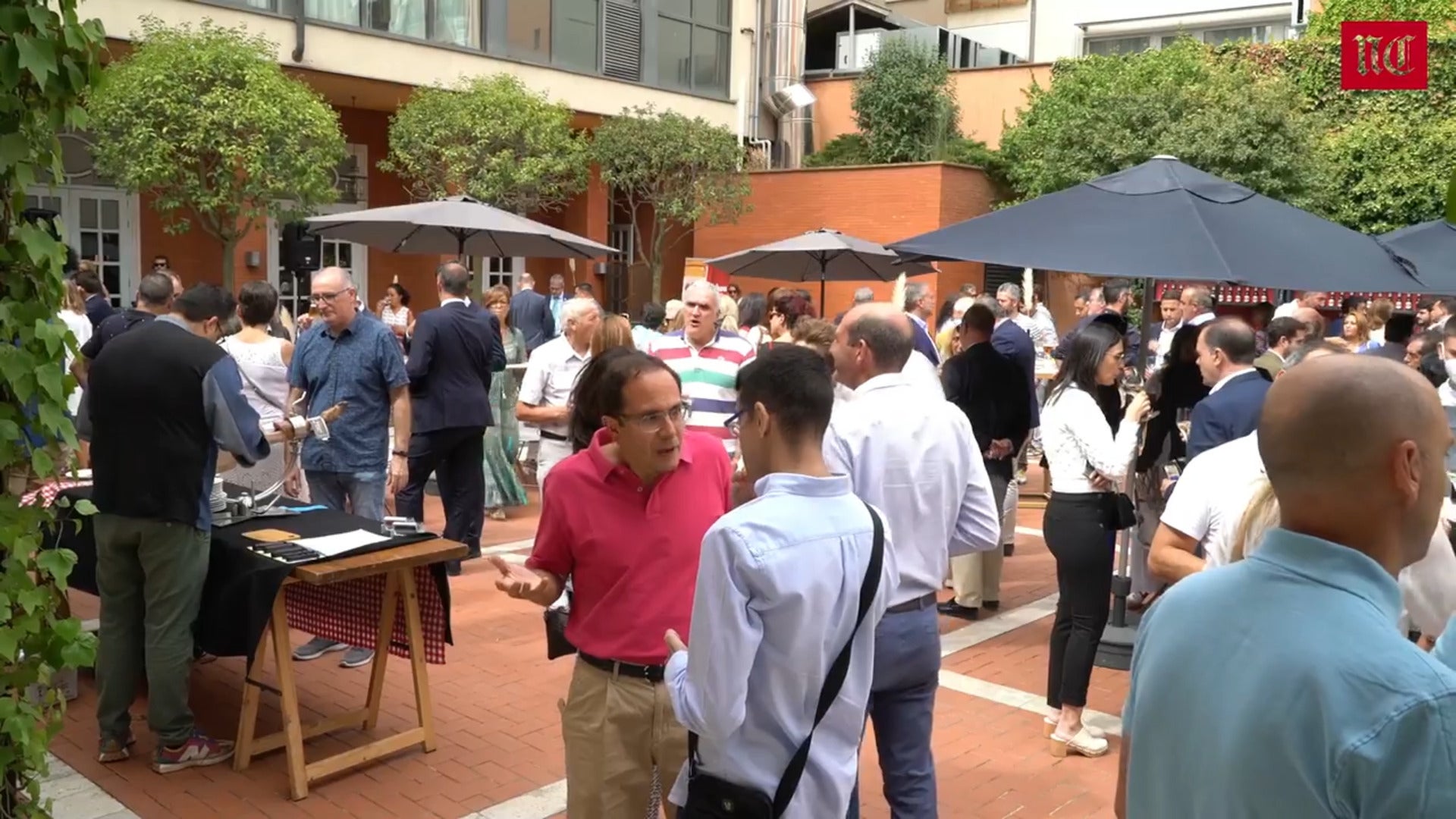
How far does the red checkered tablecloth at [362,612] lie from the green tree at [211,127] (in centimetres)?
1156

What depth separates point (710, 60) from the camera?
25.6 metres

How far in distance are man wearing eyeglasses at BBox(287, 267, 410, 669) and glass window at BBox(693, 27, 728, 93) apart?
1991 cm

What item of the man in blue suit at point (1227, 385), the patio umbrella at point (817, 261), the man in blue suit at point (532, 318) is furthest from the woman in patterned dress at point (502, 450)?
the man in blue suit at point (1227, 385)

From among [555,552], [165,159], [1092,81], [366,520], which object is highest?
[1092,81]

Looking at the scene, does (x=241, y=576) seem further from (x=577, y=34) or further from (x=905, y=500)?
(x=577, y=34)

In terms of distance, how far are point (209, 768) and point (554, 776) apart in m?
1.38

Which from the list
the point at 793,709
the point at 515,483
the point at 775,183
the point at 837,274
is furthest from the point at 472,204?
the point at 775,183

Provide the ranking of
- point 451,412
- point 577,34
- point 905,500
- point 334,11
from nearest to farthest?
point 905,500 → point 451,412 → point 334,11 → point 577,34

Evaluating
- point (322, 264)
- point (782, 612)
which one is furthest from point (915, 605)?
point (322, 264)

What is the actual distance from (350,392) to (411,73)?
15.1 m

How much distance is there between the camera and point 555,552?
304 cm

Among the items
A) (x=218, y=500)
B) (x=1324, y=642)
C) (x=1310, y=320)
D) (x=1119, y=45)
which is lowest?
(x=218, y=500)

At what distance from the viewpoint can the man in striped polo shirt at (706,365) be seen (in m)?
6.25

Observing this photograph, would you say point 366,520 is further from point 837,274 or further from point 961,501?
point 837,274
